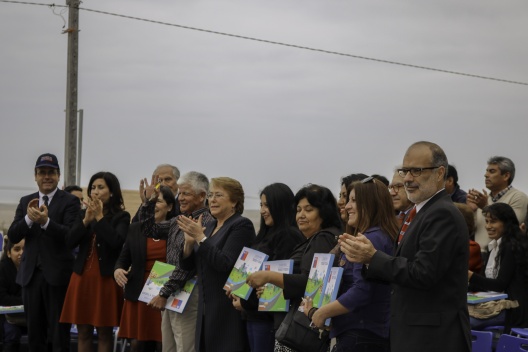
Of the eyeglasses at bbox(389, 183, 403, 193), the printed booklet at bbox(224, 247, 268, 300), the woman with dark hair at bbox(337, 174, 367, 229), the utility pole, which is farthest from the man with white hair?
the utility pole

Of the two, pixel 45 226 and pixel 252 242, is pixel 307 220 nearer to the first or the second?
pixel 252 242

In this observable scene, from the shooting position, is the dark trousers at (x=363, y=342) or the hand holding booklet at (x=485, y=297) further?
the hand holding booklet at (x=485, y=297)

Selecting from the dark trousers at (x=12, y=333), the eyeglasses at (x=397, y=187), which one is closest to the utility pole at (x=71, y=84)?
the dark trousers at (x=12, y=333)

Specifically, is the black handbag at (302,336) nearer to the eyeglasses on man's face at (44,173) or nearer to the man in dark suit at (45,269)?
the man in dark suit at (45,269)

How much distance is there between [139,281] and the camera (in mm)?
8477

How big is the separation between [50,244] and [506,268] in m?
4.26

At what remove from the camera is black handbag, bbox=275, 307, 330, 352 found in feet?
19.6

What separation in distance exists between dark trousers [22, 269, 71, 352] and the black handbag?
3.58 meters

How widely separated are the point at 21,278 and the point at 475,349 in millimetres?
4488

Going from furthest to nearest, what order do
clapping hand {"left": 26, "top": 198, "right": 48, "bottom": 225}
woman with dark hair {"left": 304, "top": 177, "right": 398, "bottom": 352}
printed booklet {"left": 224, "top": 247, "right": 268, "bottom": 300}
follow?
clapping hand {"left": 26, "top": 198, "right": 48, "bottom": 225}
printed booklet {"left": 224, "top": 247, "right": 268, "bottom": 300}
woman with dark hair {"left": 304, "top": 177, "right": 398, "bottom": 352}

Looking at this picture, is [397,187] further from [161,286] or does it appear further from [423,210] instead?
[161,286]

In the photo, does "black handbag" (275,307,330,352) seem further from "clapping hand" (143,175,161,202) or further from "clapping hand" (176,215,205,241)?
"clapping hand" (143,175,161,202)

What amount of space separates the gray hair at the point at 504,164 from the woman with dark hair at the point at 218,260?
266cm

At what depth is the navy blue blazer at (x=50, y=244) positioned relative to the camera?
912 centimetres
